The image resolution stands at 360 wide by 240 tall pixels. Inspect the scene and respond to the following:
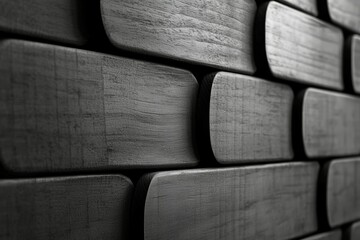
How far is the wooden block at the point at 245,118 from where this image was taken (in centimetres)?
77

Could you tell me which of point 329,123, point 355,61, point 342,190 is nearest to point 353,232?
point 342,190

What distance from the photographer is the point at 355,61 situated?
1.20m

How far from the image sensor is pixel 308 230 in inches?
40.3

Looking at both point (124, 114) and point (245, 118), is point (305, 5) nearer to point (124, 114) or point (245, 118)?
point (245, 118)

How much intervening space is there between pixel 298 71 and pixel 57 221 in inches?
22.6

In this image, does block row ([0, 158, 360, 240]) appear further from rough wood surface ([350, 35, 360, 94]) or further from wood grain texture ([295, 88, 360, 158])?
rough wood surface ([350, 35, 360, 94])

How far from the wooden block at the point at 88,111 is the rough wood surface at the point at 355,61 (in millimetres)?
566

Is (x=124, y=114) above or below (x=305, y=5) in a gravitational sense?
Answer: below

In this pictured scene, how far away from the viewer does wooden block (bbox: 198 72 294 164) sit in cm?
77

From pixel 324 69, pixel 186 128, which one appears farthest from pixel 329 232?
pixel 186 128

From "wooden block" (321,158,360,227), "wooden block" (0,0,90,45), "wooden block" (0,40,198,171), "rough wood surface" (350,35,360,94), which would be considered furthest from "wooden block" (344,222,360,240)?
"wooden block" (0,0,90,45)

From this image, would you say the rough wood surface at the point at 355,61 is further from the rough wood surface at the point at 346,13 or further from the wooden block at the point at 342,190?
the wooden block at the point at 342,190

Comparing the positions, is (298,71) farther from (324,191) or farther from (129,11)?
(129,11)

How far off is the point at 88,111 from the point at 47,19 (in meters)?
0.11
